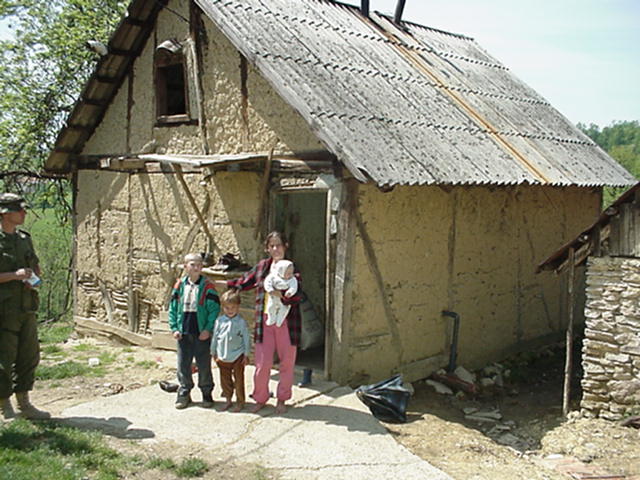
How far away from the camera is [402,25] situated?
12.7 m

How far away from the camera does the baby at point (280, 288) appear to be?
6449mm

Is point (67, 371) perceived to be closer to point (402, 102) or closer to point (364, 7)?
point (402, 102)

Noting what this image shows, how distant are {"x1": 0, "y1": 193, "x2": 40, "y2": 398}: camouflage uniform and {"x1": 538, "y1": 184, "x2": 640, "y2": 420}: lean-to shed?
5.82m

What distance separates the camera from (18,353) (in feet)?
19.7

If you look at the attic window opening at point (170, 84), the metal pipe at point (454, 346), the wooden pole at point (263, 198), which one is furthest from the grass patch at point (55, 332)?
the metal pipe at point (454, 346)

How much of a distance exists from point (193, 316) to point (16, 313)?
1599mm

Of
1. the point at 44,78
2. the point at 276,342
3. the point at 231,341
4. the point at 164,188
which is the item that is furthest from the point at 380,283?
the point at 44,78

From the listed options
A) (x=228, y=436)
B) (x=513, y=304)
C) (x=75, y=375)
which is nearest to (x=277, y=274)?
(x=228, y=436)

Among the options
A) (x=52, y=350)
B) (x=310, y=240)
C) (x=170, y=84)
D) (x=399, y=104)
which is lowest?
(x=52, y=350)

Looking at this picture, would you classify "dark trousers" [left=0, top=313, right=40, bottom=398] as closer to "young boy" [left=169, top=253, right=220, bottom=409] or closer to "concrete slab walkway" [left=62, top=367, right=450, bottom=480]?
"concrete slab walkway" [left=62, top=367, right=450, bottom=480]

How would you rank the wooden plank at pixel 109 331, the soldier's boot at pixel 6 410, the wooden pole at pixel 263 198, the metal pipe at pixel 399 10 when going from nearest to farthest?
the soldier's boot at pixel 6 410 → the wooden pole at pixel 263 198 → the wooden plank at pixel 109 331 → the metal pipe at pixel 399 10

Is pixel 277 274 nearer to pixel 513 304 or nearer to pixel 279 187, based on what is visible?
pixel 279 187

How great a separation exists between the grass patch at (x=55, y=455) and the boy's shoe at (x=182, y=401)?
38.9 inches

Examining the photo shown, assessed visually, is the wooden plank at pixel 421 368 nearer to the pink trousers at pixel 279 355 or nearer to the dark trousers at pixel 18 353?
the pink trousers at pixel 279 355
